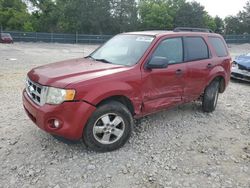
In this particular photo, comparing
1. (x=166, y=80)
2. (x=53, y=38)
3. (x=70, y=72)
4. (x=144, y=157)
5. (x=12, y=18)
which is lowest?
(x=53, y=38)

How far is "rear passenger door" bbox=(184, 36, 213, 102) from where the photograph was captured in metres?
5.41

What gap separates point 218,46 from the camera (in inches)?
252

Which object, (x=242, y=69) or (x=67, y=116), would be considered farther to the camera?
(x=242, y=69)

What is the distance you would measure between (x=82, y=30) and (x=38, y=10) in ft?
38.8

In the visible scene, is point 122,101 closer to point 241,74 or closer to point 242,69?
point 241,74

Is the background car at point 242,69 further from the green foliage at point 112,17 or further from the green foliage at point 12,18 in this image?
the green foliage at point 12,18

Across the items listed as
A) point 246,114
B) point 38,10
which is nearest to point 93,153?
point 246,114

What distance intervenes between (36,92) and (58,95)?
1.60 ft

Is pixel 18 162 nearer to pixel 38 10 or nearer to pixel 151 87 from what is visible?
pixel 151 87

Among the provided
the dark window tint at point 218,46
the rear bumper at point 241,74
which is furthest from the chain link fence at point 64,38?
the dark window tint at point 218,46

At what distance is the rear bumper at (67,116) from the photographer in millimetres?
3799

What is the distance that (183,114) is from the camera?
239 inches

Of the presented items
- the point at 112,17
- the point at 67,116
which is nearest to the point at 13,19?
the point at 112,17

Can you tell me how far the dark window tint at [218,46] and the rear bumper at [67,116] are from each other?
136 inches
